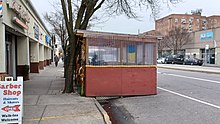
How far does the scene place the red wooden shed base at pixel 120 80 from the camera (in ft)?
31.2

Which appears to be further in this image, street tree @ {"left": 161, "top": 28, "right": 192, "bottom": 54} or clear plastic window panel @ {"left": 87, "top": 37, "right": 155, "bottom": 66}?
street tree @ {"left": 161, "top": 28, "right": 192, "bottom": 54}

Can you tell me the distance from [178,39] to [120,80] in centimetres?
4461

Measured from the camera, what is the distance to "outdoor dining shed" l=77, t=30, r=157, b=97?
9.51 metres

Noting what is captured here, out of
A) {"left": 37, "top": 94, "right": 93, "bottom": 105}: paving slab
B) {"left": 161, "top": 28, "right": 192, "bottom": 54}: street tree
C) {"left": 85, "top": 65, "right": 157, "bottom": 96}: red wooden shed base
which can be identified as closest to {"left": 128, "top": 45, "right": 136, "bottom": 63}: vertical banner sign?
{"left": 85, "top": 65, "right": 157, "bottom": 96}: red wooden shed base

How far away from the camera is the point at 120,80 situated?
32.2ft

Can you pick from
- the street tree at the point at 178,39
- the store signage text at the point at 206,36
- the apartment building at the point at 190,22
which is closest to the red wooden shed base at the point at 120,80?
the store signage text at the point at 206,36

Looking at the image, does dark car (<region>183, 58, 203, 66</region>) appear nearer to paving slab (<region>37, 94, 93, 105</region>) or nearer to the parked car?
the parked car

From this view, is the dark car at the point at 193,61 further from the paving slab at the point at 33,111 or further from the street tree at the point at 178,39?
the paving slab at the point at 33,111

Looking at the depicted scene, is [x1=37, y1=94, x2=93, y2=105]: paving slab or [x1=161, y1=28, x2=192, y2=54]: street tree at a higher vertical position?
[x1=161, y1=28, x2=192, y2=54]: street tree


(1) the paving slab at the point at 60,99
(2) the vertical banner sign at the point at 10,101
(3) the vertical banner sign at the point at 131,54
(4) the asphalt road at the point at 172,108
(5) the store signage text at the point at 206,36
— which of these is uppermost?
(5) the store signage text at the point at 206,36

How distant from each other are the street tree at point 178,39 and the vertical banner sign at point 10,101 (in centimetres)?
4818

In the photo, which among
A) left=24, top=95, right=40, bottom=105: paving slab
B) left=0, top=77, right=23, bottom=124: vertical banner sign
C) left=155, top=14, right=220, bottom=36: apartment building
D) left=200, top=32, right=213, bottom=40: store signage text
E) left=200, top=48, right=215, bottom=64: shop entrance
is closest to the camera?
left=0, top=77, right=23, bottom=124: vertical banner sign

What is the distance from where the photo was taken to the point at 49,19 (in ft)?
104

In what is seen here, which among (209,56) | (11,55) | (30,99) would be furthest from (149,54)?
(209,56)
